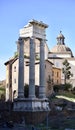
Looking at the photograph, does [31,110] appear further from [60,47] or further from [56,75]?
[60,47]

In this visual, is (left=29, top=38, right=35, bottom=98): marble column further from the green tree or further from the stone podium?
the green tree

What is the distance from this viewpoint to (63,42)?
92250 mm

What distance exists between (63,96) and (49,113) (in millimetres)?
15211

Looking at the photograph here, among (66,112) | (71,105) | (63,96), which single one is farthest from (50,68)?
(66,112)

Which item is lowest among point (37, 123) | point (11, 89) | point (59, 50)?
point (37, 123)

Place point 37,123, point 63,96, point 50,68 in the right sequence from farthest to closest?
1. point 50,68
2. point 63,96
3. point 37,123

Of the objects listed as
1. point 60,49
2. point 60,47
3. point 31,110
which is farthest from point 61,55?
point 31,110

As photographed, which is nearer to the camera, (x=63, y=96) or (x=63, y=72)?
(x=63, y=96)

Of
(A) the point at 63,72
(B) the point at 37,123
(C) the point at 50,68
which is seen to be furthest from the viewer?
(A) the point at 63,72

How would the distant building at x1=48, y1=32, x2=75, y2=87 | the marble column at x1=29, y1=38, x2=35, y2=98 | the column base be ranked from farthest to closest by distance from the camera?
the distant building at x1=48, y1=32, x2=75, y2=87, the marble column at x1=29, y1=38, x2=35, y2=98, the column base

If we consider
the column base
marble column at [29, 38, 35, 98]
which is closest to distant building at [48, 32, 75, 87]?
marble column at [29, 38, 35, 98]

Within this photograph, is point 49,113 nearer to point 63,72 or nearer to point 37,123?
point 37,123

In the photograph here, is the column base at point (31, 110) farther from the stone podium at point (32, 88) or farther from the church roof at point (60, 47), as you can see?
the church roof at point (60, 47)

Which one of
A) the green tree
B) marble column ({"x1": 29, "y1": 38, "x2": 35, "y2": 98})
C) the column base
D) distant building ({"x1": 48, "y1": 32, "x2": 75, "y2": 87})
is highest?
distant building ({"x1": 48, "y1": 32, "x2": 75, "y2": 87})
